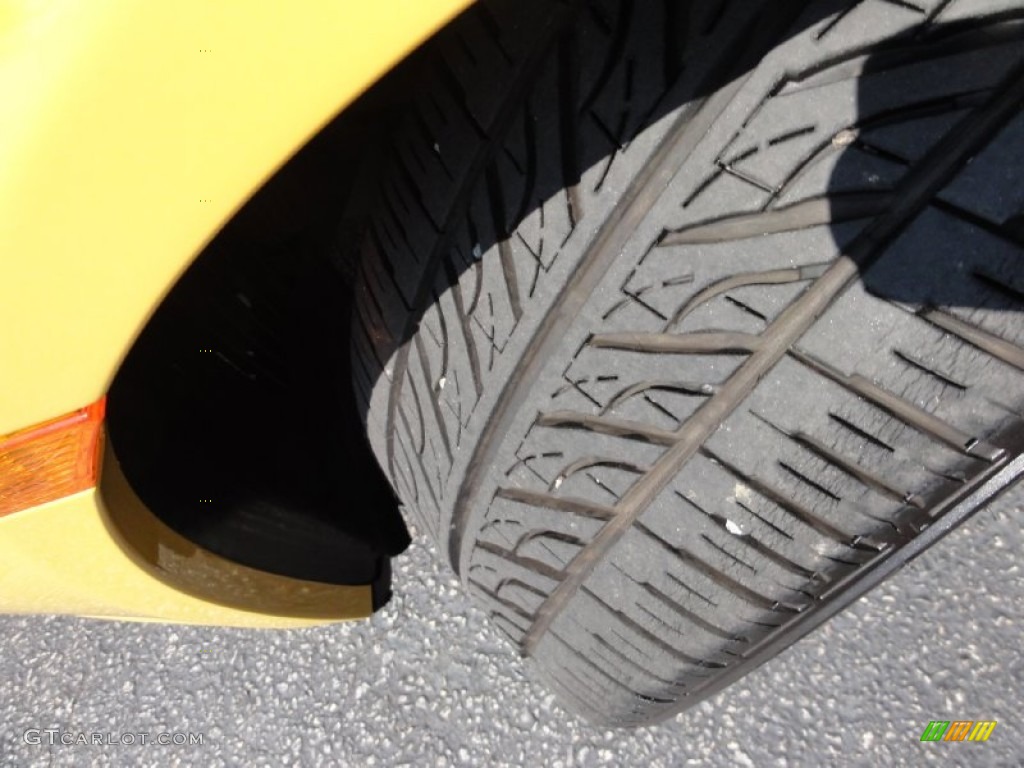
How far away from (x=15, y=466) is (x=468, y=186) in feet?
1.21

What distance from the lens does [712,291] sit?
592 mm

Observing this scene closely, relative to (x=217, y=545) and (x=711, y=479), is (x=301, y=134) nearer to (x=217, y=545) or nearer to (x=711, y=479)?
(x=711, y=479)

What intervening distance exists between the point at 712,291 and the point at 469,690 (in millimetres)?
716

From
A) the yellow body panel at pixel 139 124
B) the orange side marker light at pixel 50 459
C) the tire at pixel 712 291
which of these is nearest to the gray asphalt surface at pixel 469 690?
the tire at pixel 712 291

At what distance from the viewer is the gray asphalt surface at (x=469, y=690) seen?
1.04 metres

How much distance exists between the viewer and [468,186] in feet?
2.18

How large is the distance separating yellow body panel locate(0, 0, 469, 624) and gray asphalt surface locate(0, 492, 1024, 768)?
73 centimetres

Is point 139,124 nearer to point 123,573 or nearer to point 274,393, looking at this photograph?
point 123,573

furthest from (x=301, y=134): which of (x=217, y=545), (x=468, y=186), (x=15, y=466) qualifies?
(x=217, y=545)

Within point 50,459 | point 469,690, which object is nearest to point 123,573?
point 50,459

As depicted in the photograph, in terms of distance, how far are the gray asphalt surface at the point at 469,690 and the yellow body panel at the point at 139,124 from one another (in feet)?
2.38

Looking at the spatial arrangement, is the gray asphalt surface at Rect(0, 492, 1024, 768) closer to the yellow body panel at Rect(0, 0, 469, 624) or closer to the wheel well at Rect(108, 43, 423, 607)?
Result: the wheel well at Rect(108, 43, 423, 607)

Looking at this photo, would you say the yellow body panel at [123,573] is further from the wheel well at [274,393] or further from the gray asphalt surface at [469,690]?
the gray asphalt surface at [469,690]

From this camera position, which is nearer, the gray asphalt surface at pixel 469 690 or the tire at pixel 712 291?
the tire at pixel 712 291
